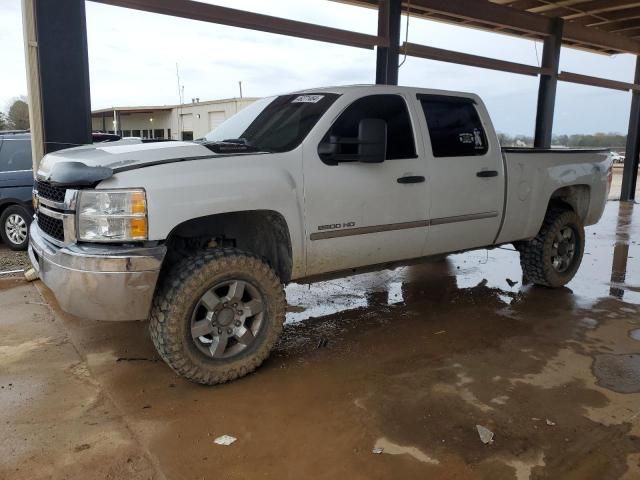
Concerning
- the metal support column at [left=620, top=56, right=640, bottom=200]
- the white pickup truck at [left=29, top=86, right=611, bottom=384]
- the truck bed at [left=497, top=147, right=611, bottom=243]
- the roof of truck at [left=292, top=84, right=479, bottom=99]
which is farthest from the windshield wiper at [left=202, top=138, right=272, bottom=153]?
the metal support column at [left=620, top=56, right=640, bottom=200]

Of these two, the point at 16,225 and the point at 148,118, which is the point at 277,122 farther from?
the point at 148,118

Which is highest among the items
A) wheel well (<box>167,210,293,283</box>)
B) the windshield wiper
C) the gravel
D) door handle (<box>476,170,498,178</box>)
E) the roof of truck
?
the roof of truck

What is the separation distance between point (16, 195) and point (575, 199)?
294 inches

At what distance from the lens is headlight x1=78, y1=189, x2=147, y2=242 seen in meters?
3.13

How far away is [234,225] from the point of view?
153 inches

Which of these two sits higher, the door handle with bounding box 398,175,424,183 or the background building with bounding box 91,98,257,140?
the background building with bounding box 91,98,257,140

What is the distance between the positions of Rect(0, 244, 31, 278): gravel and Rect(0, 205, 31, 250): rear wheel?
7.0 inches

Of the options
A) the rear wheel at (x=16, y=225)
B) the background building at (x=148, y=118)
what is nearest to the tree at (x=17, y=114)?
the background building at (x=148, y=118)

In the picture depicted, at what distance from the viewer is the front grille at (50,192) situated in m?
3.45

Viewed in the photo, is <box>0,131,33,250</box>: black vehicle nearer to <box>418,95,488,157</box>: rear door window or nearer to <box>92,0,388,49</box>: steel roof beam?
<box>92,0,388,49</box>: steel roof beam

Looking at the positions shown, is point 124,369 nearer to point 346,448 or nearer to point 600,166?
point 346,448

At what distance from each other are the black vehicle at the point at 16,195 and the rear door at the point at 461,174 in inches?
230

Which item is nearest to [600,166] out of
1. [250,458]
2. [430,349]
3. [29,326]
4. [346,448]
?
[430,349]

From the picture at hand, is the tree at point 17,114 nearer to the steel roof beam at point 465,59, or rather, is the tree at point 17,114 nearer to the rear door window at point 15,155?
the rear door window at point 15,155
